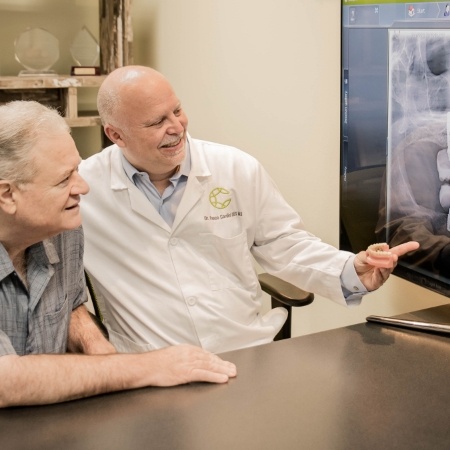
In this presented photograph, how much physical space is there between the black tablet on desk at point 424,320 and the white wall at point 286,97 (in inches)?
9.7

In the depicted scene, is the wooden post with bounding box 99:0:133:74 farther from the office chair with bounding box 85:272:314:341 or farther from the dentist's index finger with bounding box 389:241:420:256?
the dentist's index finger with bounding box 389:241:420:256

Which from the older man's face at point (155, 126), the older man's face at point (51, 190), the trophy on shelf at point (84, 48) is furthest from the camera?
the trophy on shelf at point (84, 48)

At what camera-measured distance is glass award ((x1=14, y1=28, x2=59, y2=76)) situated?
11.1ft

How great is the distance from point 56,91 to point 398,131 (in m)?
1.99

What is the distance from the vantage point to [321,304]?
105 inches

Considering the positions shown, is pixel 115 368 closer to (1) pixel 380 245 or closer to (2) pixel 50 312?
(2) pixel 50 312

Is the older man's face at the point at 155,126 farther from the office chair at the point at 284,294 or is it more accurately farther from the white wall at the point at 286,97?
the white wall at the point at 286,97

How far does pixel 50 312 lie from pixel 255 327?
2.14ft

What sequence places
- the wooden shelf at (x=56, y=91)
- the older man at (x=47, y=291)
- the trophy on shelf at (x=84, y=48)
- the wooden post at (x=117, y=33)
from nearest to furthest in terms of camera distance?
the older man at (x=47, y=291)
the wooden shelf at (x=56, y=91)
the wooden post at (x=117, y=33)
the trophy on shelf at (x=84, y=48)

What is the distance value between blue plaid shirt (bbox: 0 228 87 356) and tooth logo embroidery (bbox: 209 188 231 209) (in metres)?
0.43

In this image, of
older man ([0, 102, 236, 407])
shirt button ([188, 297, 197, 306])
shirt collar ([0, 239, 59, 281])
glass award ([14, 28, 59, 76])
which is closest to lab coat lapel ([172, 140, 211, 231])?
shirt button ([188, 297, 197, 306])

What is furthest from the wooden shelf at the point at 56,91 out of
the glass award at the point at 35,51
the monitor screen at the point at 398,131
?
the monitor screen at the point at 398,131

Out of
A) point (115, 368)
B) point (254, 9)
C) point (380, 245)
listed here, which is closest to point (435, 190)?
point (380, 245)

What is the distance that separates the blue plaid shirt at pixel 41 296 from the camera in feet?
5.43
